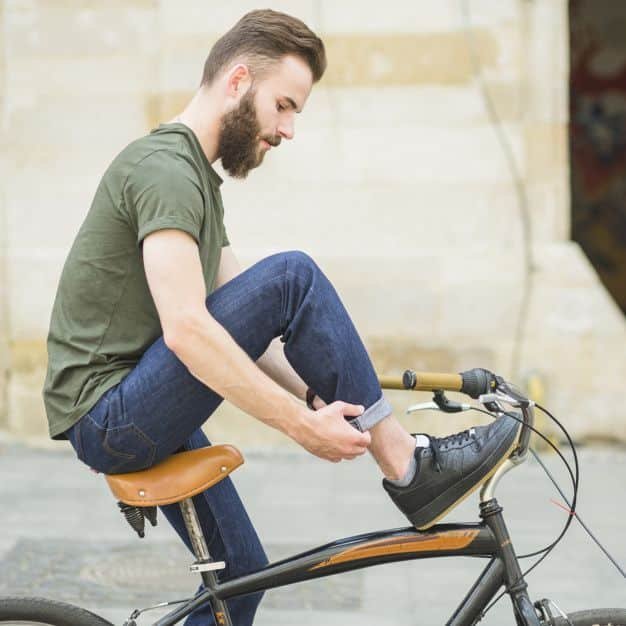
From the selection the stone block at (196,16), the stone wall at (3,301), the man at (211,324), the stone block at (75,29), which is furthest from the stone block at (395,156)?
the man at (211,324)

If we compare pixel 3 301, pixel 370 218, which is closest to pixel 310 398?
pixel 370 218

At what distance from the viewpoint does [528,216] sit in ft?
23.0

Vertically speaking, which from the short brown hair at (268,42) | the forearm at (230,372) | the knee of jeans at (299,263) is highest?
the short brown hair at (268,42)

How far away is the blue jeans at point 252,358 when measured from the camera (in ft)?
8.40

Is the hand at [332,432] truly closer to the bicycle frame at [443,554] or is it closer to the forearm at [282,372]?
the bicycle frame at [443,554]

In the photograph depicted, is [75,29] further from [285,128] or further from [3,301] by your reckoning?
[285,128]

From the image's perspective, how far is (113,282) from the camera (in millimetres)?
2719

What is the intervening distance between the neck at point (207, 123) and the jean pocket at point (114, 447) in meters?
0.65

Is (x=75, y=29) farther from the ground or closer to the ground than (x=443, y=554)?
farther from the ground

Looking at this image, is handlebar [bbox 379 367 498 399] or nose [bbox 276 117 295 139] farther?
nose [bbox 276 117 295 139]

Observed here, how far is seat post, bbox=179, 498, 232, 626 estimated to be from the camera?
2797 millimetres

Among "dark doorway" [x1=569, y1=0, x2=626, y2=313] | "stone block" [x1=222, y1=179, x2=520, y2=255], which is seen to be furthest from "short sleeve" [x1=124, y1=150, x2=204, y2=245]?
"dark doorway" [x1=569, y1=0, x2=626, y2=313]

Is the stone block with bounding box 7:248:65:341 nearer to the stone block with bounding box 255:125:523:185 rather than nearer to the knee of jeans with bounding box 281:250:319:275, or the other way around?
the stone block with bounding box 255:125:523:185

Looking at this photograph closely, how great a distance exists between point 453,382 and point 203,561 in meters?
0.73
